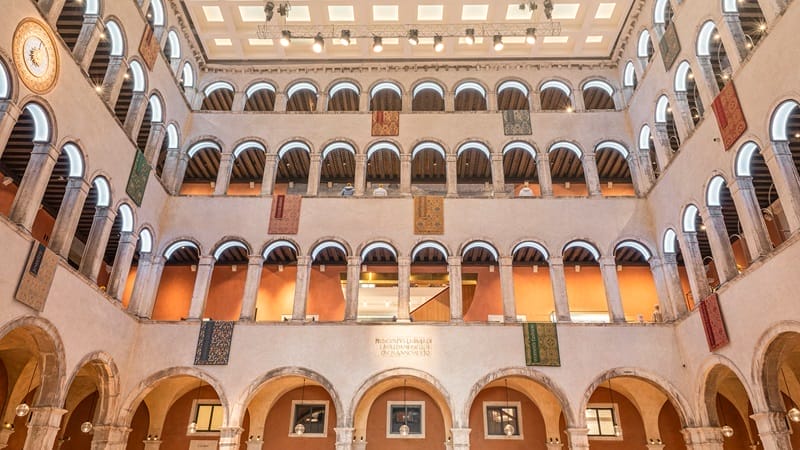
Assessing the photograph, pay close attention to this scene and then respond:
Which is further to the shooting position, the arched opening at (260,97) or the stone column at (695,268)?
the arched opening at (260,97)

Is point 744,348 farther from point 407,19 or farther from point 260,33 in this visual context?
point 260,33

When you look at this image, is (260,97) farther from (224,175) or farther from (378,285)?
(378,285)

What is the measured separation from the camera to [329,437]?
18.2m

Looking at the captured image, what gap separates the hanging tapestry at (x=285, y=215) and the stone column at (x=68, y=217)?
564cm

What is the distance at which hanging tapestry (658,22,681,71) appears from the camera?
15.8 metres

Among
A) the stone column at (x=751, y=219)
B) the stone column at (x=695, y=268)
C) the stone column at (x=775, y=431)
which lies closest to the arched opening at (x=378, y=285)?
the stone column at (x=695, y=268)

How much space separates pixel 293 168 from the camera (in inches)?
862

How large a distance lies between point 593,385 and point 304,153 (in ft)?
42.9

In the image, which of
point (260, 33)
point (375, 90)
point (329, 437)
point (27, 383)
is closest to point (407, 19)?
point (375, 90)

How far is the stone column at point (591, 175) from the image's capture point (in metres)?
18.2

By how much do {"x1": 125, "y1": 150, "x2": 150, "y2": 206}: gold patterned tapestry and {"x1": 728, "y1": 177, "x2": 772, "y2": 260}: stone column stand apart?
16.3m

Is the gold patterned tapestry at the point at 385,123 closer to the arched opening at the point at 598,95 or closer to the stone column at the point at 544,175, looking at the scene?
the stone column at the point at 544,175

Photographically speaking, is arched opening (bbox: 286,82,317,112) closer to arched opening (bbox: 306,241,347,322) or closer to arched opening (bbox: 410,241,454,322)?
arched opening (bbox: 306,241,347,322)

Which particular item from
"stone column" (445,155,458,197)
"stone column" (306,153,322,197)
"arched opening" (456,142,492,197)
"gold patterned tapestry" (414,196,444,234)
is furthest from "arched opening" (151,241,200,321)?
"arched opening" (456,142,492,197)
